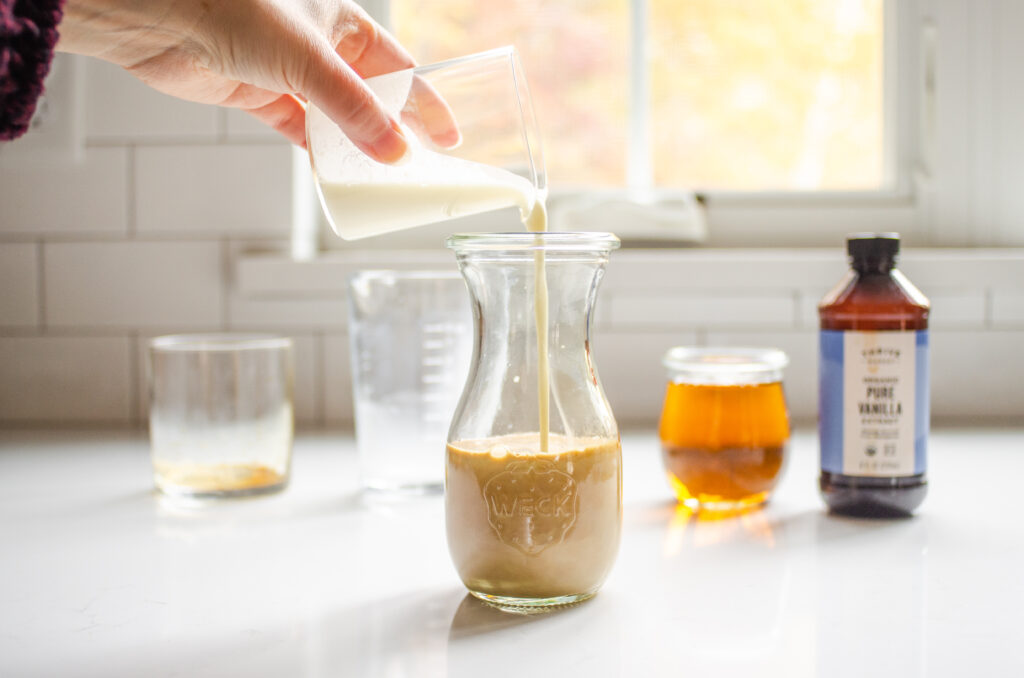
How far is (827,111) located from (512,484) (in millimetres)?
1133

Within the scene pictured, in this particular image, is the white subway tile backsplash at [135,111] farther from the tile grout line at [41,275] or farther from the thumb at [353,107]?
the thumb at [353,107]

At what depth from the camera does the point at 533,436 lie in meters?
0.58

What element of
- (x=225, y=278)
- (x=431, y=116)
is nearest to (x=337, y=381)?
(x=225, y=278)

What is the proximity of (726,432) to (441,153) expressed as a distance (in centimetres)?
35

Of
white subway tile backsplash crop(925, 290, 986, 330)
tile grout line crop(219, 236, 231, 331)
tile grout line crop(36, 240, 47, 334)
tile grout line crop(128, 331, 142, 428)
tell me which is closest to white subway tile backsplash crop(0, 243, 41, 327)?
tile grout line crop(36, 240, 47, 334)

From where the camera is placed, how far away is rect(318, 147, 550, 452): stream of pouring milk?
0.61 m

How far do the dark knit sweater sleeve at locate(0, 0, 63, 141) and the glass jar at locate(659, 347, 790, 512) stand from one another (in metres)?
0.55

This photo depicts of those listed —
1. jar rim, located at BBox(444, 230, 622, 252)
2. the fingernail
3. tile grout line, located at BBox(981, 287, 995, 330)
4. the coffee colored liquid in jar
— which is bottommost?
the coffee colored liquid in jar

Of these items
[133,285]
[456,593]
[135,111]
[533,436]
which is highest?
[135,111]

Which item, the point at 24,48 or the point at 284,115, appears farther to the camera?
the point at 284,115

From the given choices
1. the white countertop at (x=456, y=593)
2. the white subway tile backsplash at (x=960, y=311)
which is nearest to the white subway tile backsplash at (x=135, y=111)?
the white countertop at (x=456, y=593)

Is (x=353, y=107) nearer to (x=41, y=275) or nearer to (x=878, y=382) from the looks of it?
(x=878, y=382)

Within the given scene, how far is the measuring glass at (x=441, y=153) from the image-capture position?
2.00 feet

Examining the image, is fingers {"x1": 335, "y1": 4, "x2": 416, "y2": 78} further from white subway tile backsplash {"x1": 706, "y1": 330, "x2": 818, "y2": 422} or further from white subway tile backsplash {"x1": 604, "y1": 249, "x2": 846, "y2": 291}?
white subway tile backsplash {"x1": 706, "y1": 330, "x2": 818, "y2": 422}
